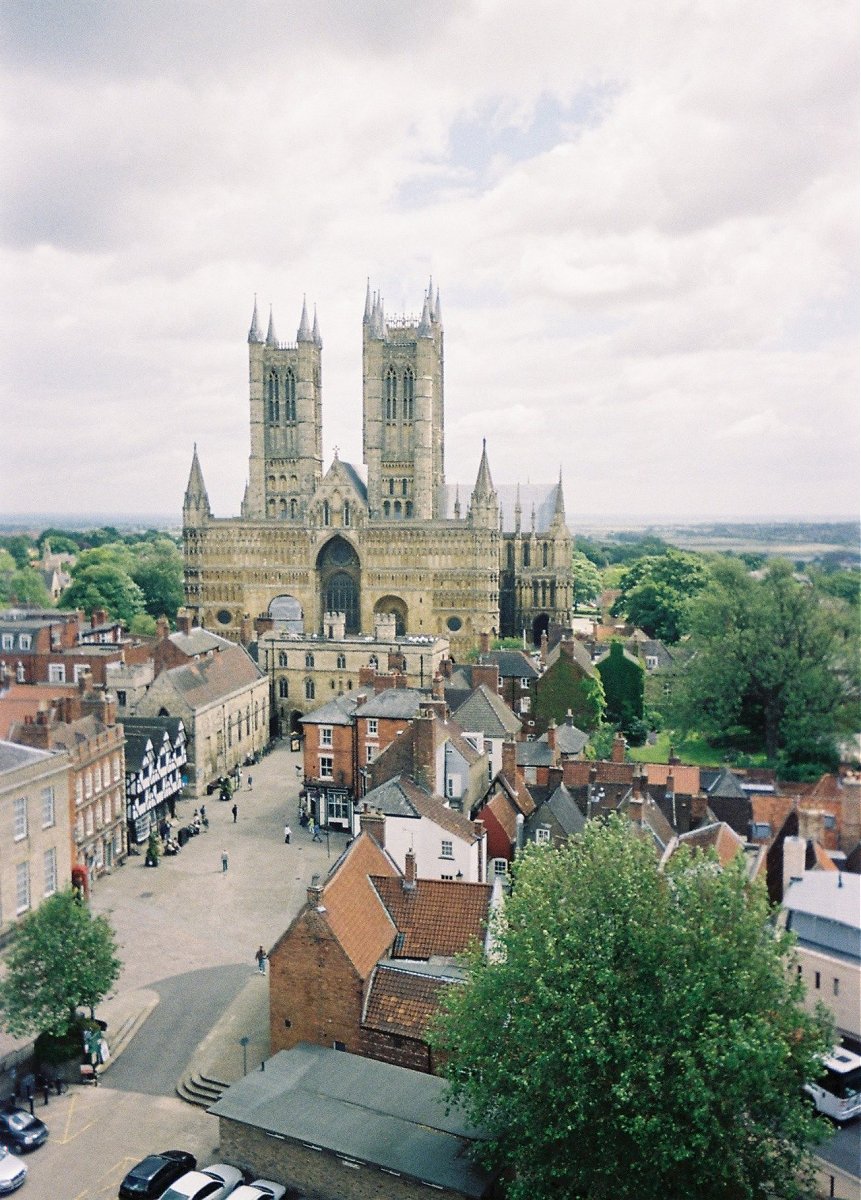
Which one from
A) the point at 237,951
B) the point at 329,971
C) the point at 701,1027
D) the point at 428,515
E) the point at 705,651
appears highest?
the point at 428,515

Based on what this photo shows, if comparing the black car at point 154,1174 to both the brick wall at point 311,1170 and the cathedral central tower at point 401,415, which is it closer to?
the brick wall at point 311,1170

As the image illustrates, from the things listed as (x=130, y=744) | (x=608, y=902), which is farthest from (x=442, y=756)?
(x=608, y=902)

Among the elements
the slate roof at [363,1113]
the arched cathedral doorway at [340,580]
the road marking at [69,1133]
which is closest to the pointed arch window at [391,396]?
the arched cathedral doorway at [340,580]

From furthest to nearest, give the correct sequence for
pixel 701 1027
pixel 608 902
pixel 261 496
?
pixel 261 496 → pixel 608 902 → pixel 701 1027

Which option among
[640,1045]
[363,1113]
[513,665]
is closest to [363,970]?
[363,1113]

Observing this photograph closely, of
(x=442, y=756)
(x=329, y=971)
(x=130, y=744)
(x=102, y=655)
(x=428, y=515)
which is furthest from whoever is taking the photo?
(x=428, y=515)

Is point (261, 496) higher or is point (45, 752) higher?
point (261, 496)

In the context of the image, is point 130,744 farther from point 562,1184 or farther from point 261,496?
point 261,496

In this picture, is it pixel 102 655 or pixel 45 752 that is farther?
pixel 102 655

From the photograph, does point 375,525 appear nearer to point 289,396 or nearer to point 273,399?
point 289,396
